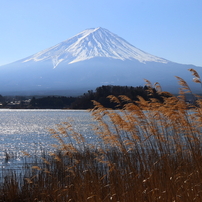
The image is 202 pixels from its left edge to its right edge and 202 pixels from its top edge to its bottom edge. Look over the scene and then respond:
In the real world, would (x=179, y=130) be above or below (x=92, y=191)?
above

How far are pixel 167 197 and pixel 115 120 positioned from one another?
193 cm

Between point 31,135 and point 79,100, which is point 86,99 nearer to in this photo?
point 79,100

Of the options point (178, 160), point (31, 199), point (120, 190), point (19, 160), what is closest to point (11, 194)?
point (31, 199)

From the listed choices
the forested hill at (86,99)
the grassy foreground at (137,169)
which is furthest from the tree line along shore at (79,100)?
the grassy foreground at (137,169)

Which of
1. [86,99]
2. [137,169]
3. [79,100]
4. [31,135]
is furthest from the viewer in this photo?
[79,100]

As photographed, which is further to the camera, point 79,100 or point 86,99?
point 79,100

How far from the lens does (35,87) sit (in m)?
185

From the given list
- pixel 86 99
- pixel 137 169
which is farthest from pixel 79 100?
pixel 137 169

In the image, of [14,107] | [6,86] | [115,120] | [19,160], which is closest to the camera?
[115,120]

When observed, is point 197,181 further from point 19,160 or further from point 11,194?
point 19,160

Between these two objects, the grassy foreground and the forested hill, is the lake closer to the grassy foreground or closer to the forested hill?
the grassy foreground

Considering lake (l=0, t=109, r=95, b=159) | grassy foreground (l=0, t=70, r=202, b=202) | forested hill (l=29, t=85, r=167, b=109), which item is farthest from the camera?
forested hill (l=29, t=85, r=167, b=109)

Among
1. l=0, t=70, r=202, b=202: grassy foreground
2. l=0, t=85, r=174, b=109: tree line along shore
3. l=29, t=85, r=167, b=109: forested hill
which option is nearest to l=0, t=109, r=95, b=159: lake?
l=0, t=70, r=202, b=202: grassy foreground

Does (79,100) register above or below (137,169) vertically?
above
